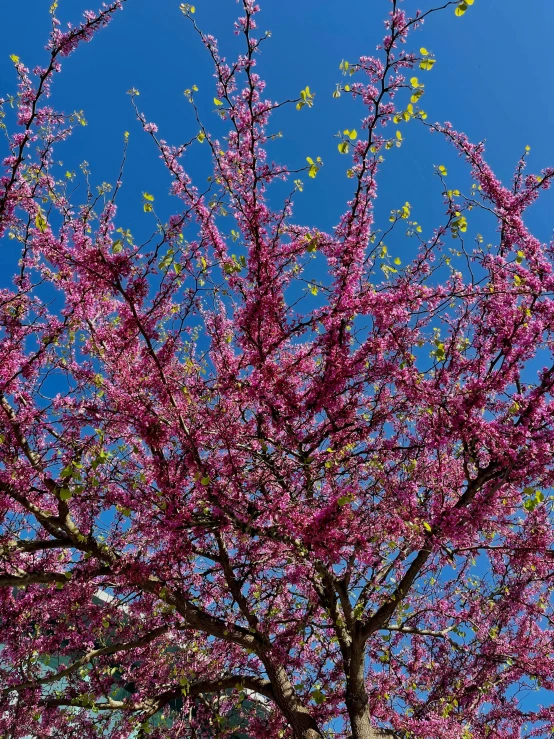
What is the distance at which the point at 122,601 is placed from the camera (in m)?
6.24

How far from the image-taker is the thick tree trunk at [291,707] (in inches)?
233

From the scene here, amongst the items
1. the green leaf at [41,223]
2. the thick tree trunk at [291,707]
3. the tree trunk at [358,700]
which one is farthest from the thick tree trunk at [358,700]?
the green leaf at [41,223]

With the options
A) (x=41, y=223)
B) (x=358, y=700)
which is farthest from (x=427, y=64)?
(x=358, y=700)

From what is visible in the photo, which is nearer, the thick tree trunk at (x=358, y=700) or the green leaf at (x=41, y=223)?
the green leaf at (x=41, y=223)

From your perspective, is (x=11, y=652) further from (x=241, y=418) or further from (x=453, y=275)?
(x=453, y=275)

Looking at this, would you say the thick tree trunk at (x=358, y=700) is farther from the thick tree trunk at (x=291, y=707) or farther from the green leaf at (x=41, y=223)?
the green leaf at (x=41, y=223)

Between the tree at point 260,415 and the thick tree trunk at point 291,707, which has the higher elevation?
the tree at point 260,415

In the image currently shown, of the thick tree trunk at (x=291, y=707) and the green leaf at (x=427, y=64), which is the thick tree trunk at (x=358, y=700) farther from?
the green leaf at (x=427, y=64)

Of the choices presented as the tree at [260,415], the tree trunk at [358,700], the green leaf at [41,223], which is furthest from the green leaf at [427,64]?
the tree trunk at [358,700]

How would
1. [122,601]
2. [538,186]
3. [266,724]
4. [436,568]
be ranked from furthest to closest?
[266,724], [436,568], [122,601], [538,186]

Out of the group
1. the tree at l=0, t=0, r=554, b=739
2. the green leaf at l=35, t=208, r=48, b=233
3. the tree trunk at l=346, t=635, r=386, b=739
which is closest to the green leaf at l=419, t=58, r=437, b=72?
the tree at l=0, t=0, r=554, b=739

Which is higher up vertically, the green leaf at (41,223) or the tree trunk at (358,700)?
the green leaf at (41,223)

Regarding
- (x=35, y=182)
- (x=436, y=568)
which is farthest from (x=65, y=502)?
(x=436, y=568)

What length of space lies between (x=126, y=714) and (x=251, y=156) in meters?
7.08
